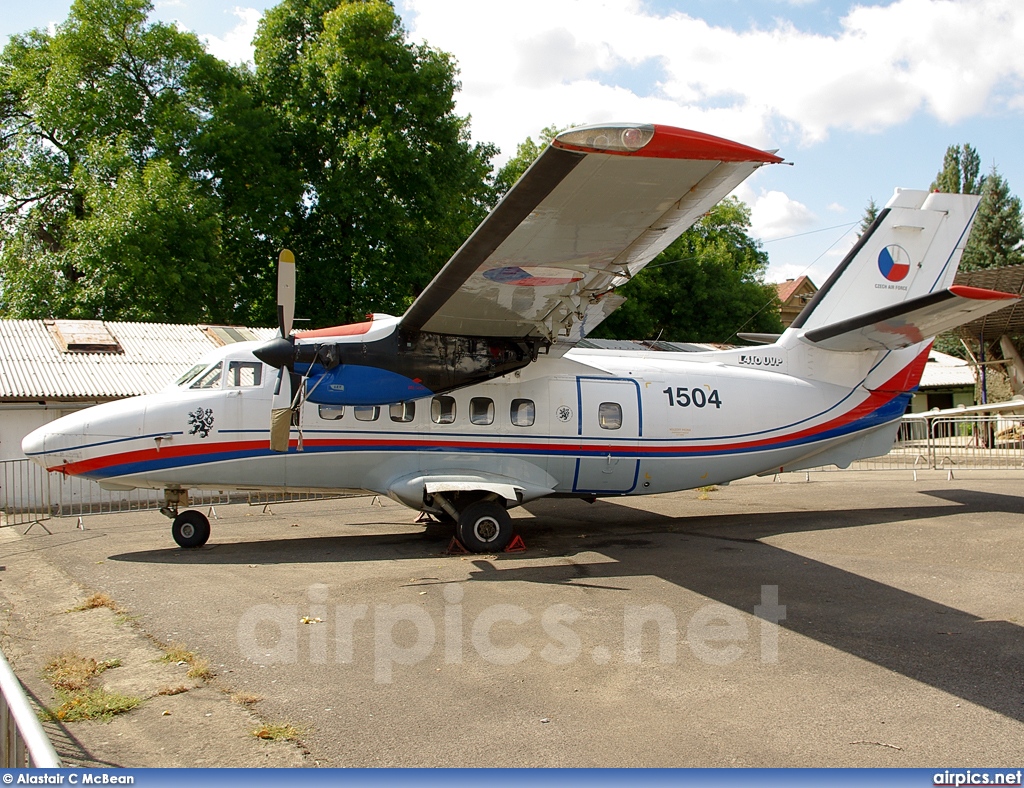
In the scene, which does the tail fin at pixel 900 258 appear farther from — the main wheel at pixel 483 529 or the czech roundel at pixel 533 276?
the main wheel at pixel 483 529

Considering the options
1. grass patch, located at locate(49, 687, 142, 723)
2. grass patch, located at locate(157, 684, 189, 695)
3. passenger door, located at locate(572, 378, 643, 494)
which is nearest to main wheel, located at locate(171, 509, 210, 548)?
passenger door, located at locate(572, 378, 643, 494)

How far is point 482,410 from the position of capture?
11625mm

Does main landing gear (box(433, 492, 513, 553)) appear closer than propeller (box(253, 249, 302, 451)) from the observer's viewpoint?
No

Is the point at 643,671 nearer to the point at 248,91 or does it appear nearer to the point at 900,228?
the point at 900,228

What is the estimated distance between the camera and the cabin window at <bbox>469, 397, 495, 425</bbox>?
38.0 ft

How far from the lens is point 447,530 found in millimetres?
12633

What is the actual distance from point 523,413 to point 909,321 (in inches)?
233

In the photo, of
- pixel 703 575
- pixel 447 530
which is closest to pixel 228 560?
pixel 447 530

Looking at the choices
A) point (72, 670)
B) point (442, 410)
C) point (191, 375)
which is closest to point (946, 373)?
point (442, 410)

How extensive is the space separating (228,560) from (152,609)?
2611mm

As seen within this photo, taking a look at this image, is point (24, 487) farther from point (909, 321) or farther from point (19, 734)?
point (909, 321)

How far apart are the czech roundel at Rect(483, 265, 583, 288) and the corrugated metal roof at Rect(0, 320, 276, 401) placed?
1051 cm

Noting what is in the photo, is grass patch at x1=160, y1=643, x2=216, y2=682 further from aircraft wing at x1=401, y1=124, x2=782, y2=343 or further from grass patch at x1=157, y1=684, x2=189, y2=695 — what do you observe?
aircraft wing at x1=401, y1=124, x2=782, y2=343

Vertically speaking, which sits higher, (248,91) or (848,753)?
(248,91)
